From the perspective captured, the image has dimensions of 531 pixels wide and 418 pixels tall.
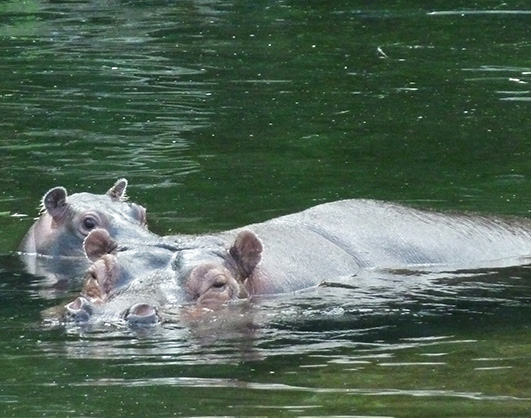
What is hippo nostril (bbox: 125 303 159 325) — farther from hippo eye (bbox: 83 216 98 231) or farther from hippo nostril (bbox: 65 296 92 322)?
hippo eye (bbox: 83 216 98 231)

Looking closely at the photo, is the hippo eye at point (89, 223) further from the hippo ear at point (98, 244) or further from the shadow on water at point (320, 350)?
the hippo ear at point (98, 244)

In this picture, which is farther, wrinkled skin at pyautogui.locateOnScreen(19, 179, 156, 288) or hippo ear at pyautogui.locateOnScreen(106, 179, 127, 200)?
hippo ear at pyautogui.locateOnScreen(106, 179, 127, 200)

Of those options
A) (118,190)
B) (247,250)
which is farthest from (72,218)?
(247,250)

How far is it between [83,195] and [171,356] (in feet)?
13.8

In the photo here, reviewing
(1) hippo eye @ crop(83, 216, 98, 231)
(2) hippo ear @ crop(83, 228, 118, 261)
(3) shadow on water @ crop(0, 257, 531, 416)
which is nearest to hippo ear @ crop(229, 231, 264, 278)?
(3) shadow on water @ crop(0, 257, 531, 416)

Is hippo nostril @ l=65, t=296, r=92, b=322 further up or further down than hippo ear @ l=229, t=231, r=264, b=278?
further down

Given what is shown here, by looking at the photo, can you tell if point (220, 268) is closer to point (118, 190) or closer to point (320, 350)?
point (320, 350)

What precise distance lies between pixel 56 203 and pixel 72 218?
0.16m

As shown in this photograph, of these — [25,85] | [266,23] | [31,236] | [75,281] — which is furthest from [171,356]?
[266,23]

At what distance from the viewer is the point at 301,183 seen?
1350 cm

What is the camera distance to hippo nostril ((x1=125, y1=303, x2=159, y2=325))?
839 cm

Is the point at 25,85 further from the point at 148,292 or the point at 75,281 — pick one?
the point at 148,292

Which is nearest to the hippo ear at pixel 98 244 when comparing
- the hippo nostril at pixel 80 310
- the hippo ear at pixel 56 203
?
the hippo nostril at pixel 80 310

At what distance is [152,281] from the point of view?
880cm
